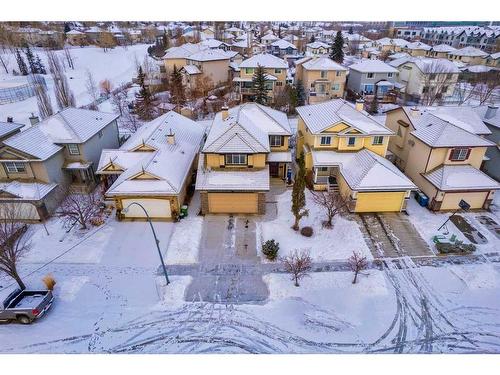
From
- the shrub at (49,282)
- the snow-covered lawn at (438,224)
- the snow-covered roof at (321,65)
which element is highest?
the snow-covered roof at (321,65)

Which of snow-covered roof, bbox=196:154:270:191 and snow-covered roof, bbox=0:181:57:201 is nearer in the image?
A: snow-covered roof, bbox=0:181:57:201

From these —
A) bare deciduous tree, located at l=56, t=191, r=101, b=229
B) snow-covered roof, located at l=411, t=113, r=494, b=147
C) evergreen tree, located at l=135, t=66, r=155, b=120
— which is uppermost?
snow-covered roof, located at l=411, t=113, r=494, b=147

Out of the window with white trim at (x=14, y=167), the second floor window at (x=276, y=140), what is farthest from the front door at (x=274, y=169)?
the window with white trim at (x=14, y=167)

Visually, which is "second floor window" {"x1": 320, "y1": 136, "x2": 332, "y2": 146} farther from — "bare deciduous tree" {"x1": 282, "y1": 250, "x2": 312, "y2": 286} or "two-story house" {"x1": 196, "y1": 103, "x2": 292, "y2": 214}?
"bare deciduous tree" {"x1": 282, "y1": 250, "x2": 312, "y2": 286}

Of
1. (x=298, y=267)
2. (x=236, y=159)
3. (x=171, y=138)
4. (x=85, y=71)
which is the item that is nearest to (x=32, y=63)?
(x=85, y=71)

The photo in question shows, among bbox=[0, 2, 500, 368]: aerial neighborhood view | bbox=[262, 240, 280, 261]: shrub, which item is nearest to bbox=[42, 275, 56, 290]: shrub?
bbox=[0, 2, 500, 368]: aerial neighborhood view

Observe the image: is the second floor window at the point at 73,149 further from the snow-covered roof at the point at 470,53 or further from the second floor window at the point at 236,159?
the snow-covered roof at the point at 470,53

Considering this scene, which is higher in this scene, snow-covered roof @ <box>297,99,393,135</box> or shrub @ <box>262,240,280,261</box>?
snow-covered roof @ <box>297,99,393,135</box>

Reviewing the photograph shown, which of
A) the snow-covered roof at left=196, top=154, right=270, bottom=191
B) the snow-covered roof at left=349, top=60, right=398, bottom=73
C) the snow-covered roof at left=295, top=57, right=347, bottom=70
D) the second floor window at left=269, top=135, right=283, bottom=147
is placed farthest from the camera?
the snow-covered roof at left=349, top=60, right=398, bottom=73

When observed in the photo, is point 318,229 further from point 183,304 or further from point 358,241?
point 183,304
